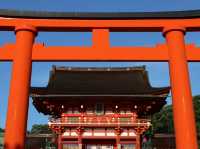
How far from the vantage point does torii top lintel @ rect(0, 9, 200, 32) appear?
659 cm

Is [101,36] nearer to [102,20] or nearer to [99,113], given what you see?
[102,20]

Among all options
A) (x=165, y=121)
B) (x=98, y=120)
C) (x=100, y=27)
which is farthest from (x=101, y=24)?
(x=165, y=121)

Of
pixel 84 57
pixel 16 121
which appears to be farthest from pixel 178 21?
pixel 16 121

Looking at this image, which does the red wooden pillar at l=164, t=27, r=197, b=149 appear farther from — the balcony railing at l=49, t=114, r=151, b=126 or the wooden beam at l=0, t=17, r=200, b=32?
the balcony railing at l=49, t=114, r=151, b=126

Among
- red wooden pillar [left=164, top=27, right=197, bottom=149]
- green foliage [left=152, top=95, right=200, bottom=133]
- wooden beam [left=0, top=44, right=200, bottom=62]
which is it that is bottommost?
red wooden pillar [left=164, top=27, right=197, bottom=149]

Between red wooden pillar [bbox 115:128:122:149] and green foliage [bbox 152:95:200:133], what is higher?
green foliage [bbox 152:95:200:133]

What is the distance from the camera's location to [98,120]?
1788 centimetres

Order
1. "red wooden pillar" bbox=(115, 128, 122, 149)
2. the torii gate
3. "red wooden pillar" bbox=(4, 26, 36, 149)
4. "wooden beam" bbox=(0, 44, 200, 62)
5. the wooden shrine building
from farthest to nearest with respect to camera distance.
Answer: "red wooden pillar" bbox=(115, 128, 122, 149)
the wooden shrine building
"wooden beam" bbox=(0, 44, 200, 62)
the torii gate
"red wooden pillar" bbox=(4, 26, 36, 149)

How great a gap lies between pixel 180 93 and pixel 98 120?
12.2m

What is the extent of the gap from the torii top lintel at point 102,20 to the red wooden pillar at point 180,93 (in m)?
0.25

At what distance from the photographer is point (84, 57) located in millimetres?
6566

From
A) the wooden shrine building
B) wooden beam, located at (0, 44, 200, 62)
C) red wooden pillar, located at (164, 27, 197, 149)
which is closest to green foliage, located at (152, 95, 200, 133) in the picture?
the wooden shrine building

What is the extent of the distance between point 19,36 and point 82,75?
15041 mm

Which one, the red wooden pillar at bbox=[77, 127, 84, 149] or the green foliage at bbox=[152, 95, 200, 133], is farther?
the green foliage at bbox=[152, 95, 200, 133]
